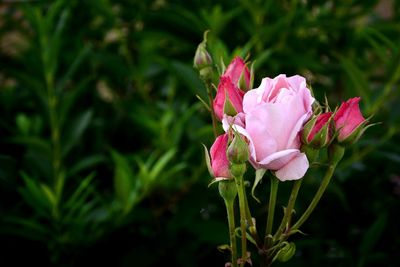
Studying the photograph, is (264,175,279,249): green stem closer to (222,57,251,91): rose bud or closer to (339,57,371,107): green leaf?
(222,57,251,91): rose bud

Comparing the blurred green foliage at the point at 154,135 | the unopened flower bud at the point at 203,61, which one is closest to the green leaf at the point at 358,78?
the blurred green foliage at the point at 154,135

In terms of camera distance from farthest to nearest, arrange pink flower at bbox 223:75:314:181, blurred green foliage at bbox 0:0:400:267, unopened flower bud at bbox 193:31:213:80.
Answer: blurred green foliage at bbox 0:0:400:267, unopened flower bud at bbox 193:31:213:80, pink flower at bbox 223:75:314:181

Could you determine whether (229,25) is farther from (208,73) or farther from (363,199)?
(208,73)

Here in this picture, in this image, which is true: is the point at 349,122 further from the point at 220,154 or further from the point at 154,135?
the point at 154,135

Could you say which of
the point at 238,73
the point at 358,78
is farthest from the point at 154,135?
the point at 238,73

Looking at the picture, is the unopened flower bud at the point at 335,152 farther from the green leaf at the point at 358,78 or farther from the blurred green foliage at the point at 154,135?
the green leaf at the point at 358,78

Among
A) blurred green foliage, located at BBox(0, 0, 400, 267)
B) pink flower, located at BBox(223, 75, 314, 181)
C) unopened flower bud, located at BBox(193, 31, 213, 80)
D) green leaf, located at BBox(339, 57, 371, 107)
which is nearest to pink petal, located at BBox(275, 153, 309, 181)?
pink flower, located at BBox(223, 75, 314, 181)

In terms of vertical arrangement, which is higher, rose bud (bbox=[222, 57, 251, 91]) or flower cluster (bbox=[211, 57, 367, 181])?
rose bud (bbox=[222, 57, 251, 91])

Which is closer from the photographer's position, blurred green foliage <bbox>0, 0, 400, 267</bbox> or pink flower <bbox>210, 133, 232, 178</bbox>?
pink flower <bbox>210, 133, 232, 178</bbox>
